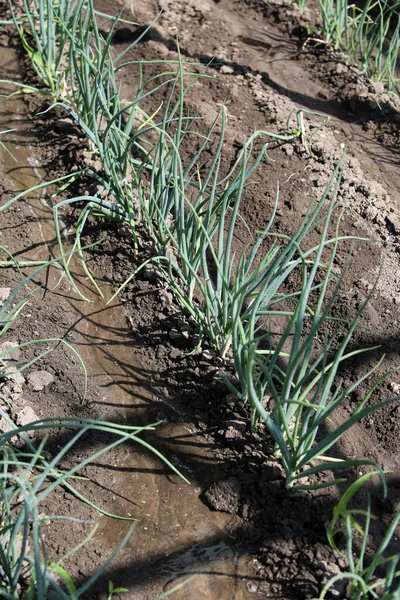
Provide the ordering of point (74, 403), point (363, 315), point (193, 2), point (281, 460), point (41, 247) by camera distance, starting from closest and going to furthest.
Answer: point (281, 460), point (74, 403), point (363, 315), point (41, 247), point (193, 2)

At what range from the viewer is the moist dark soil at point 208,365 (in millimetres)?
1997

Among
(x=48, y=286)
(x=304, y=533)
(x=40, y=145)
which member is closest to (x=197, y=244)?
(x=48, y=286)

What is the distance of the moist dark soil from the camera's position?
1997mm

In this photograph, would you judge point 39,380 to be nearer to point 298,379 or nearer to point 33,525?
point 33,525

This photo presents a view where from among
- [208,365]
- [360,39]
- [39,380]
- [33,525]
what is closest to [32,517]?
[33,525]

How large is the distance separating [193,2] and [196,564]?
11.1ft

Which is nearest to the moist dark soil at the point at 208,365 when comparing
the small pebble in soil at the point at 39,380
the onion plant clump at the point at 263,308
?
the small pebble in soil at the point at 39,380

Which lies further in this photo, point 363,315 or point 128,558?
point 363,315

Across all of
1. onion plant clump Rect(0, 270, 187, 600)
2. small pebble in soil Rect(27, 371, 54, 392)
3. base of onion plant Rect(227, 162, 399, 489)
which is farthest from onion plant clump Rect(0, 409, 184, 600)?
base of onion plant Rect(227, 162, 399, 489)

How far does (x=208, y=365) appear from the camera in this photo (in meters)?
2.45

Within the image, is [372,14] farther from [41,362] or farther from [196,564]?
[196,564]

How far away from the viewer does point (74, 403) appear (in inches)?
92.3

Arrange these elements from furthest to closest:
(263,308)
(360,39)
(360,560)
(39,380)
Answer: (360,39) < (39,380) < (263,308) < (360,560)

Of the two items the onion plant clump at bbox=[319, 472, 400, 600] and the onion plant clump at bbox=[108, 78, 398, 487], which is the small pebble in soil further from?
the onion plant clump at bbox=[319, 472, 400, 600]
